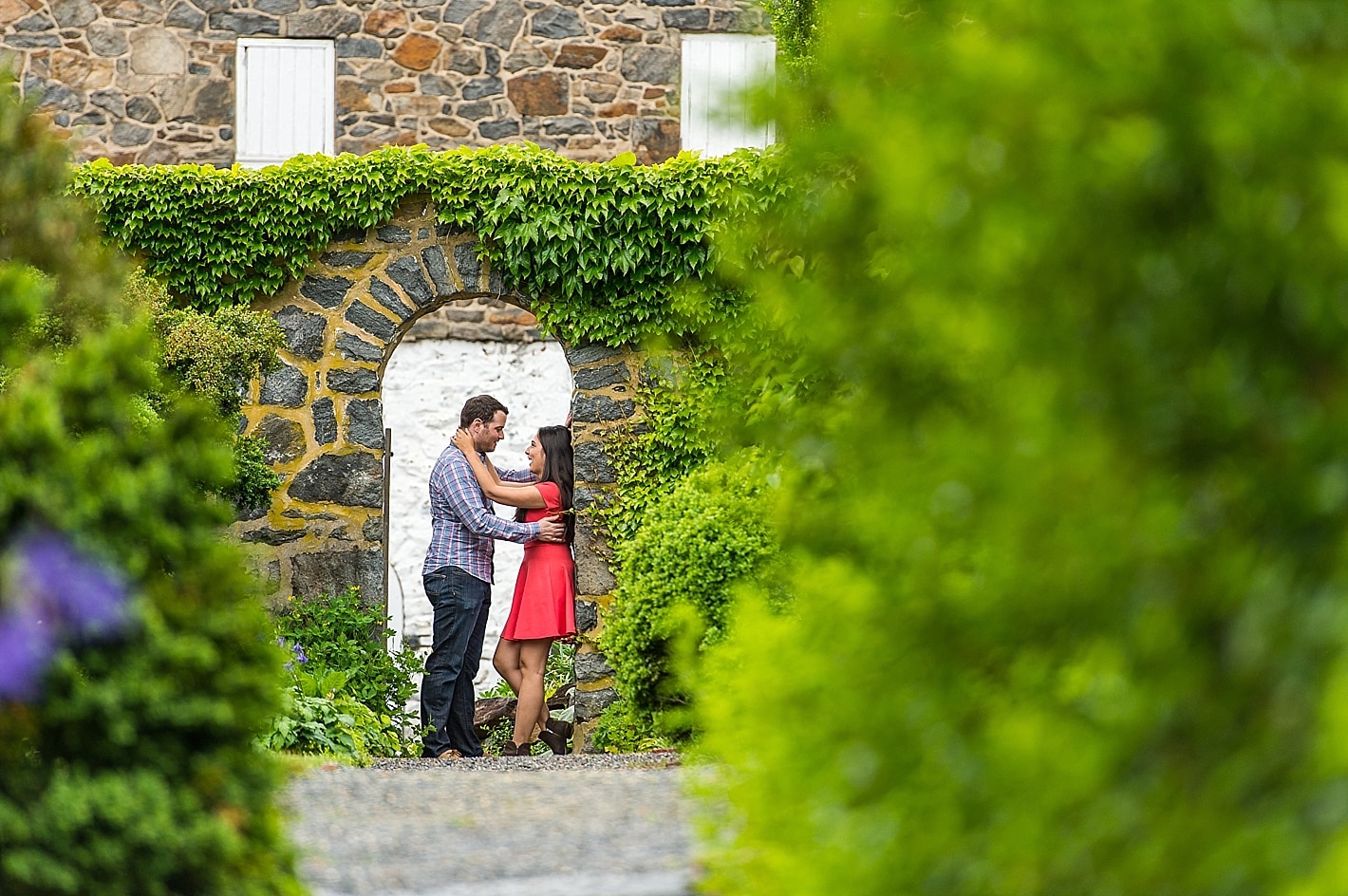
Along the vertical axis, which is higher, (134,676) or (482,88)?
(482,88)

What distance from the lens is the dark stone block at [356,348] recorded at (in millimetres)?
8617

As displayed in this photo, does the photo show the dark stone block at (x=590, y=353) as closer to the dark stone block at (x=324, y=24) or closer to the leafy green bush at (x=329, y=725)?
the leafy green bush at (x=329, y=725)

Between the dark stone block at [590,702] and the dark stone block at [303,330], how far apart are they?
98.0 inches

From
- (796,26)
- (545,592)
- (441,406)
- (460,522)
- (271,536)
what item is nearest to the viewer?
(796,26)

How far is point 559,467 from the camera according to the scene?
8656mm

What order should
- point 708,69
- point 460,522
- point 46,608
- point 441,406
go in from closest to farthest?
1. point 46,608
2. point 460,522
3. point 708,69
4. point 441,406

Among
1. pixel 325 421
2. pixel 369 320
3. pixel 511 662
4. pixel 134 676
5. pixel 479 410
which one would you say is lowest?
pixel 511 662

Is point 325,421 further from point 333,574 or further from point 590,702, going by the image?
point 590,702

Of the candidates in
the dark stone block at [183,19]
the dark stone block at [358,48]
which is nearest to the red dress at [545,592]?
the dark stone block at [358,48]

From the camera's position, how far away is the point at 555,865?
332 centimetres

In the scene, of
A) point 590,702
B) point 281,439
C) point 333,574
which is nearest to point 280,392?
point 281,439

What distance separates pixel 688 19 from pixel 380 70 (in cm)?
250

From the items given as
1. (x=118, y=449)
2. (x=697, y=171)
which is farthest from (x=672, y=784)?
(x=697, y=171)

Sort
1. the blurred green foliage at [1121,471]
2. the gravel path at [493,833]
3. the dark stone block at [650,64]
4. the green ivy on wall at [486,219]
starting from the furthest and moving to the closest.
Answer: the dark stone block at [650,64] < the green ivy on wall at [486,219] < the gravel path at [493,833] < the blurred green foliage at [1121,471]
